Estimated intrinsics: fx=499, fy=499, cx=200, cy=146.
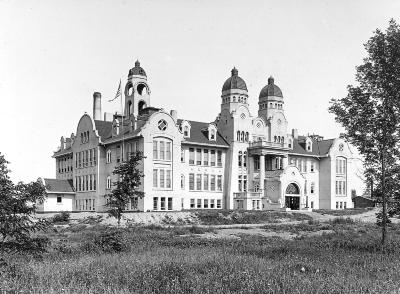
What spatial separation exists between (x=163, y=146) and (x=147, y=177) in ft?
13.9

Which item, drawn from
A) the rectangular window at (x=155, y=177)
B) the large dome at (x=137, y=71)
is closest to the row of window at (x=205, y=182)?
the rectangular window at (x=155, y=177)

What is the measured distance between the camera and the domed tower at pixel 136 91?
65.1 meters

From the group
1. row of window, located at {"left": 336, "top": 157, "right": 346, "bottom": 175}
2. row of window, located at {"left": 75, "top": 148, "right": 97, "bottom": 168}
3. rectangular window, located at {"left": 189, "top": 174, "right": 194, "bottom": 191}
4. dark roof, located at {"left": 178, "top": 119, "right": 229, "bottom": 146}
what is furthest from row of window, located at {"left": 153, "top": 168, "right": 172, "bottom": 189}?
row of window, located at {"left": 336, "top": 157, "right": 346, "bottom": 175}

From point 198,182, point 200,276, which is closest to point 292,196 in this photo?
point 198,182

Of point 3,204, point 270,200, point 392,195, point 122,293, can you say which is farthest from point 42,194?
point 270,200

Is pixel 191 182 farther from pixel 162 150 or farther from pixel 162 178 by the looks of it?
pixel 162 150

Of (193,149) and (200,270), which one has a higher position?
(193,149)

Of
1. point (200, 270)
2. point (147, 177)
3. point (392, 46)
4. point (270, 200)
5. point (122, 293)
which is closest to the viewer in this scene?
point (122, 293)

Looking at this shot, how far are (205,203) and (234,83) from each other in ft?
57.6

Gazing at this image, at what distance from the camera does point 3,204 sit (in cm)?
1142

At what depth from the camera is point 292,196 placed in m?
68.7

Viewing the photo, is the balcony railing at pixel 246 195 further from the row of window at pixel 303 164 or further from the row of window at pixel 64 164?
the row of window at pixel 64 164

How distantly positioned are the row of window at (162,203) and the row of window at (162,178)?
4.57ft

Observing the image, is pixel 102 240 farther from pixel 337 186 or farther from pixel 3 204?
pixel 337 186
